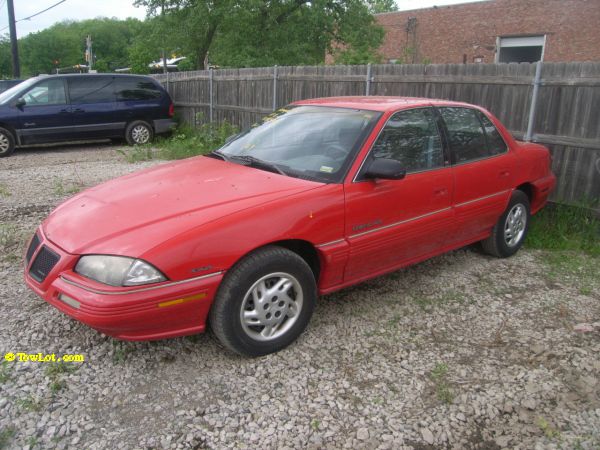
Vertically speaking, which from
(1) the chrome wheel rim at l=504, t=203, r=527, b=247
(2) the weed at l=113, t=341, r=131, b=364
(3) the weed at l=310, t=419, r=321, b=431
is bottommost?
(3) the weed at l=310, t=419, r=321, b=431

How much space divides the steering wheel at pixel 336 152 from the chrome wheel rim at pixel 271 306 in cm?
98

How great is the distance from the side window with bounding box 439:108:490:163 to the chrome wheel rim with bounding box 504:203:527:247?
0.79 m

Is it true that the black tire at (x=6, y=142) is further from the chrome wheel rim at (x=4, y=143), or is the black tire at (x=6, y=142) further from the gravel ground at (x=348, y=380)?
the gravel ground at (x=348, y=380)

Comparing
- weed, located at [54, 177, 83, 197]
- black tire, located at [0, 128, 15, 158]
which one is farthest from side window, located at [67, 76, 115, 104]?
weed, located at [54, 177, 83, 197]

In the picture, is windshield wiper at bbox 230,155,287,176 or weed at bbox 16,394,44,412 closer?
weed at bbox 16,394,44,412

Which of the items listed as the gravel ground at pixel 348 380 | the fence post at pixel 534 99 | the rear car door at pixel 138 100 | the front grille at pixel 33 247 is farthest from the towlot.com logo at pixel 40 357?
the rear car door at pixel 138 100

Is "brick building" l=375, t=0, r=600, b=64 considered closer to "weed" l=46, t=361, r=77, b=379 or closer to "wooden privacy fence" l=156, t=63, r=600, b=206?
"wooden privacy fence" l=156, t=63, r=600, b=206

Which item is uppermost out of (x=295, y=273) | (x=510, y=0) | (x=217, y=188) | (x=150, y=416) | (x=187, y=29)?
(x=510, y=0)

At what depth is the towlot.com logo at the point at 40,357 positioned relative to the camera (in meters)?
3.23

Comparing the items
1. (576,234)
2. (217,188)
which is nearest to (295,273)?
(217,188)

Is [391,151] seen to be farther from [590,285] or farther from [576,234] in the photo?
[576,234]

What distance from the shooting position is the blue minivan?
11.0 m

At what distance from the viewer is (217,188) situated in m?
3.47

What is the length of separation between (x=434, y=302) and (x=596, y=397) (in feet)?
4.62
